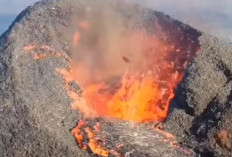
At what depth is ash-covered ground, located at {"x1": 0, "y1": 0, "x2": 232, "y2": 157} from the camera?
614 inches

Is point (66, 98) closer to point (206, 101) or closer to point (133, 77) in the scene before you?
point (133, 77)

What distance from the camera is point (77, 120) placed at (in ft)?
56.2

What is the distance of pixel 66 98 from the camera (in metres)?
17.7

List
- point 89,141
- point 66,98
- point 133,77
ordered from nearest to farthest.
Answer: point 89,141, point 66,98, point 133,77

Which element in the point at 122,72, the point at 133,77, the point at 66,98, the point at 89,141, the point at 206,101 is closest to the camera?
the point at 89,141

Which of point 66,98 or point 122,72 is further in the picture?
point 122,72

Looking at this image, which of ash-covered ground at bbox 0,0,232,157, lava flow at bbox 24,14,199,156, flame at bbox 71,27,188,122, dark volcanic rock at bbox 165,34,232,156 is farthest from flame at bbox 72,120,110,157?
dark volcanic rock at bbox 165,34,232,156

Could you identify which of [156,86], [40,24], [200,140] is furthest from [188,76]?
[40,24]

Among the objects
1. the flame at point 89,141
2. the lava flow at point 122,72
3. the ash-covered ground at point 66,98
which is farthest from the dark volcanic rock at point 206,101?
the flame at point 89,141

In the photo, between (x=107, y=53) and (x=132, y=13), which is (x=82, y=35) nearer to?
(x=107, y=53)

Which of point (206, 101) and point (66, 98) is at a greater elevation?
point (206, 101)

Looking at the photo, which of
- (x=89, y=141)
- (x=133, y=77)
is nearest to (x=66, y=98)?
(x=89, y=141)

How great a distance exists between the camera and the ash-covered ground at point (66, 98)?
1559 cm

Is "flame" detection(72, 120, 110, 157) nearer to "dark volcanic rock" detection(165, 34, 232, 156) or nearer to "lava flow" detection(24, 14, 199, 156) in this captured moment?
Answer: "lava flow" detection(24, 14, 199, 156)
